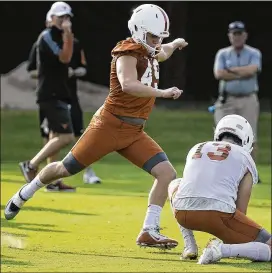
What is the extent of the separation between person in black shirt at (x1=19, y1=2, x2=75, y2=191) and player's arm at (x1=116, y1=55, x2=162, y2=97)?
4.52m

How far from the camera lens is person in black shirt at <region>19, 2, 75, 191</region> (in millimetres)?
13617

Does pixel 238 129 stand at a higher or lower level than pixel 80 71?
higher

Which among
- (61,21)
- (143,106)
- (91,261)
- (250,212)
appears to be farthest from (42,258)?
(61,21)

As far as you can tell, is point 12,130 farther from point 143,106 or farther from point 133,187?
point 143,106

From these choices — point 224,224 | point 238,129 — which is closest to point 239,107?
point 238,129

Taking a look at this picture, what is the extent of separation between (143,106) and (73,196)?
4.00m

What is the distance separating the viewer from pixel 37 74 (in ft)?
46.6

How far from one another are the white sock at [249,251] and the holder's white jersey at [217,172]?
28 cm

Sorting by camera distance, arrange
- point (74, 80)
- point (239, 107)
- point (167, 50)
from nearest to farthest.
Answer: point (167, 50), point (74, 80), point (239, 107)

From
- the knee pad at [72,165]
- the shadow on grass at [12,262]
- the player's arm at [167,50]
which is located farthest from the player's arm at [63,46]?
the shadow on grass at [12,262]

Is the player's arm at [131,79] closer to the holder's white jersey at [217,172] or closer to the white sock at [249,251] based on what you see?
the holder's white jersey at [217,172]

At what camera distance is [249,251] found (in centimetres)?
813

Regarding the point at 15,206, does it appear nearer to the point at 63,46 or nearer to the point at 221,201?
the point at 221,201

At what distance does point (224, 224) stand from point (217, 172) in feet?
1.15
